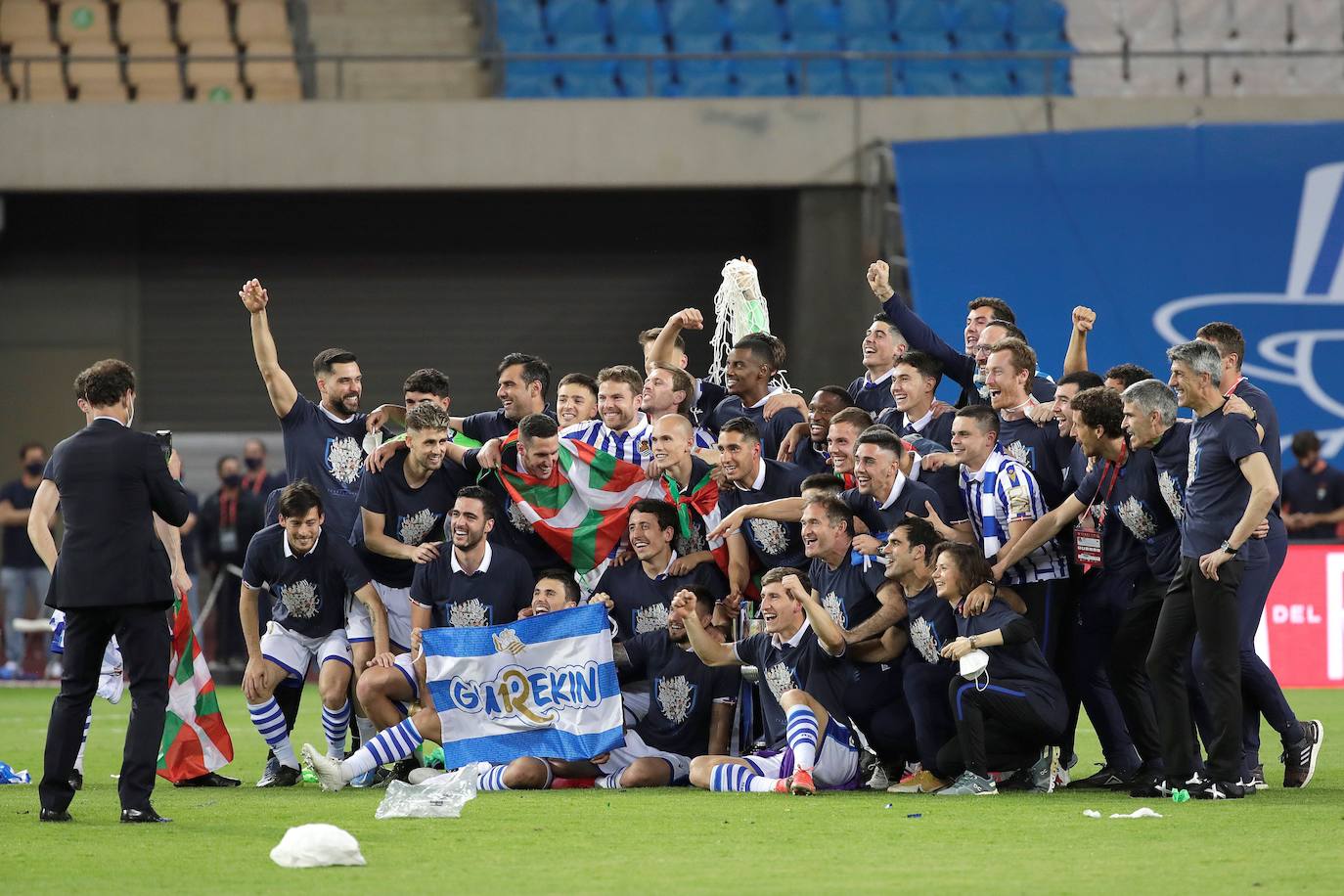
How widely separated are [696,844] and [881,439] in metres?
2.56

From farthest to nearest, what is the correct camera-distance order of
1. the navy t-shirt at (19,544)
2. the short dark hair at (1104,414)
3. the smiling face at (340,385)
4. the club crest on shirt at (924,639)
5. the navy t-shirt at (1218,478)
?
the navy t-shirt at (19,544)
the smiling face at (340,385)
the club crest on shirt at (924,639)
the short dark hair at (1104,414)
the navy t-shirt at (1218,478)

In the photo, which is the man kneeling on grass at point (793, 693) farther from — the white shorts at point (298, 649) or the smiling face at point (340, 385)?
the smiling face at point (340, 385)

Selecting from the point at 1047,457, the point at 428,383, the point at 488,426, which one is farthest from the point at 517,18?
the point at 1047,457

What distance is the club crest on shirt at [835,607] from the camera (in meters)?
8.66

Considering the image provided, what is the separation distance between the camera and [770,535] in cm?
902

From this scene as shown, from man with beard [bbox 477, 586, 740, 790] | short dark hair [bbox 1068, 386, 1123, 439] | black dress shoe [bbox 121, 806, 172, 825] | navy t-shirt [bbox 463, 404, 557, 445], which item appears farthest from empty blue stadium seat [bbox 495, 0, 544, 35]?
black dress shoe [bbox 121, 806, 172, 825]

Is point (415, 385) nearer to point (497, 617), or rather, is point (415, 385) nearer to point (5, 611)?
point (497, 617)

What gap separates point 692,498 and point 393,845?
324 cm

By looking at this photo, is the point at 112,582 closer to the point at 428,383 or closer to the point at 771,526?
the point at 428,383

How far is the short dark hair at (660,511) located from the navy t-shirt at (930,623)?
4.55ft

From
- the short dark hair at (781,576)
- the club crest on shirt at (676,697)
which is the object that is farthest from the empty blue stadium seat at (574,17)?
the short dark hair at (781,576)

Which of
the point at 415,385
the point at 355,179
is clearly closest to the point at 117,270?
the point at 355,179

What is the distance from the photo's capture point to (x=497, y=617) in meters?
9.24

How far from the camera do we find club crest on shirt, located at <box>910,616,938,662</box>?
8.39m
